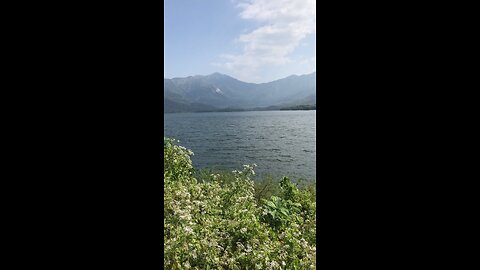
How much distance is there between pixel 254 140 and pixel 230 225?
2715 millimetres

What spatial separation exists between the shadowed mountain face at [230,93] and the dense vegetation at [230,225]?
7.72 ft

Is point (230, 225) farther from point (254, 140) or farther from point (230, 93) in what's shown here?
point (230, 93)

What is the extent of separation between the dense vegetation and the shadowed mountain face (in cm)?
235

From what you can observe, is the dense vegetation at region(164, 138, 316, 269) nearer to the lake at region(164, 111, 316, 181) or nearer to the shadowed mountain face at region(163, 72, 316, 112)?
the lake at region(164, 111, 316, 181)

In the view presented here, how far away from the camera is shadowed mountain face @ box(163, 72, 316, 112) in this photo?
6621mm

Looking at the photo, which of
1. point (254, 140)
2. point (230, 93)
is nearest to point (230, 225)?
point (254, 140)

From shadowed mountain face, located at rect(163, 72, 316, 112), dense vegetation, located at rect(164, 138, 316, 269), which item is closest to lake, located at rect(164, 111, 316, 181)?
shadowed mountain face, located at rect(163, 72, 316, 112)
